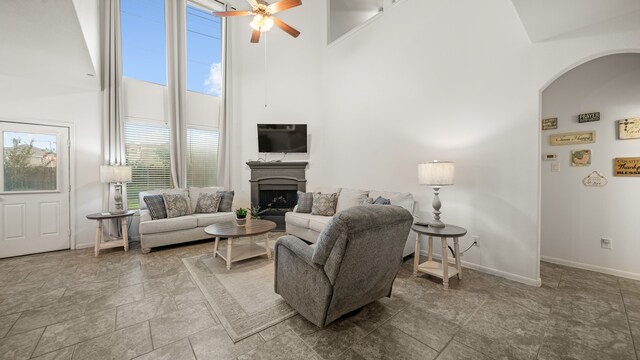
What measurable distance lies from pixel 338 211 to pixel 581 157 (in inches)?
124

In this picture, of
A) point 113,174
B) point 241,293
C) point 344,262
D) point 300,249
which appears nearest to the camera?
point 344,262

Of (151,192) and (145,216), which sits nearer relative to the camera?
(145,216)

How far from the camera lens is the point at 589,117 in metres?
2.96

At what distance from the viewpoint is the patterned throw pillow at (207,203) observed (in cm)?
453

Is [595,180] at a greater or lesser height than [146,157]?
lesser

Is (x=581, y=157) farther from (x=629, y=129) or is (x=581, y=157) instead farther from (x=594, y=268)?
(x=594, y=268)

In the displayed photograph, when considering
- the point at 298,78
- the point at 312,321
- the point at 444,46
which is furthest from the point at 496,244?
the point at 298,78

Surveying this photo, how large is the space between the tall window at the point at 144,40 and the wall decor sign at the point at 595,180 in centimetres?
685

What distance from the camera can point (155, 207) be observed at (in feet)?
13.1

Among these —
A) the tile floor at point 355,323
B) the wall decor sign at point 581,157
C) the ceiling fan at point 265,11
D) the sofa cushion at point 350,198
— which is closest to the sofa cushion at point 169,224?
the tile floor at point 355,323

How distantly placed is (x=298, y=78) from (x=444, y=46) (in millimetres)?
3086

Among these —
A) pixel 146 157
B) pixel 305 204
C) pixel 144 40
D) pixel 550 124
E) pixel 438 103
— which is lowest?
pixel 305 204

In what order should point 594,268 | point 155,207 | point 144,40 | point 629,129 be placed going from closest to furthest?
point 629,129, point 594,268, point 155,207, point 144,40

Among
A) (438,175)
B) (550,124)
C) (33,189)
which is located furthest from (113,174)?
(550,124)
